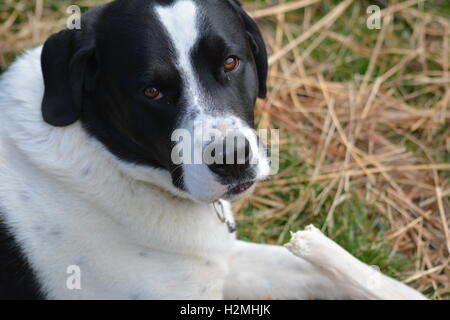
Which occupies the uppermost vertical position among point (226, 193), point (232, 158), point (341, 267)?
point (232, 158)

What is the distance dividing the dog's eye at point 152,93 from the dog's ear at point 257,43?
1.60 feet

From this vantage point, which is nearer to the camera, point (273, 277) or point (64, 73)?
point (64, 73)

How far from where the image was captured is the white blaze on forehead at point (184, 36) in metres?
2.46

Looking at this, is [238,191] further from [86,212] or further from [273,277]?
[273,277]

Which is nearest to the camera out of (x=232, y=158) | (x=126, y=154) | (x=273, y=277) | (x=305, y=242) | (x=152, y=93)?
(x=232, y=158)

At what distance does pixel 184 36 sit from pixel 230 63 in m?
0.21

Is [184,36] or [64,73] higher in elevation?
[184,36]

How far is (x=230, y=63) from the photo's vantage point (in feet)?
8.48

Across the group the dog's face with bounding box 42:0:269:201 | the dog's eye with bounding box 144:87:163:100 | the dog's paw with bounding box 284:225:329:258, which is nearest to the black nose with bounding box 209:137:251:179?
the dog's face with bounding box 42:0:269:201

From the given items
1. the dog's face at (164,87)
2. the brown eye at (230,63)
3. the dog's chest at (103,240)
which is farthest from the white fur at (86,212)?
the brown eye at (230,63)

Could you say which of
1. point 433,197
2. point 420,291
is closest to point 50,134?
point 420,291

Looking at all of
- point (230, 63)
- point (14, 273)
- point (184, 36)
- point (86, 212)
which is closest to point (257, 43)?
point (230, 63)

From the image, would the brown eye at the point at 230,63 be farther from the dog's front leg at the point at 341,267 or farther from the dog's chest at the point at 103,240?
the dog's front leg at the point at 341,267

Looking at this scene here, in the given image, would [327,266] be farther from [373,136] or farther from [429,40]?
[429,40]
